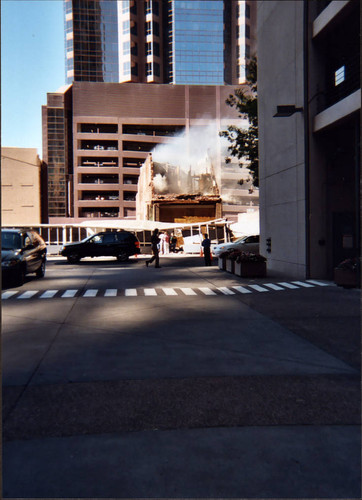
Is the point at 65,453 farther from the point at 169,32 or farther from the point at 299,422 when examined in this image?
the point at 169,32

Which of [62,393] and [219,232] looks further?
[219,232]

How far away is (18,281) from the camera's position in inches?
637

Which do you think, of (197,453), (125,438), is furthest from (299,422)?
(125,438)

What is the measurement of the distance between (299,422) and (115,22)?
403ft

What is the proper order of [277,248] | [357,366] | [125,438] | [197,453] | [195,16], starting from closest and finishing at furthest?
[197,453]
[125,438]
[357,366]
[277,248]
[195,16]

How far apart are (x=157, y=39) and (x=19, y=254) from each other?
110668 millimetres

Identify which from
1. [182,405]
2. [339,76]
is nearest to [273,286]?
[339,76]

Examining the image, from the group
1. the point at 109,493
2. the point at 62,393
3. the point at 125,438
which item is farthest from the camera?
the point at 62,393

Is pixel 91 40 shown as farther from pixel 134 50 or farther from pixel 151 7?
pixel 151 7

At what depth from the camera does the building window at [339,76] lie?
16656mm

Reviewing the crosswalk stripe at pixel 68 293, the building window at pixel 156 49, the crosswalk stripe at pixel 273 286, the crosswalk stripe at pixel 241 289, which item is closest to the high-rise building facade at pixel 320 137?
the crosswalk stripe at pixel 273 286

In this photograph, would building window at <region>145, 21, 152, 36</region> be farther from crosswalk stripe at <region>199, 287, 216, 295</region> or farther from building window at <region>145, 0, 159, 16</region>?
crosswalk stripe at <region>199, 287, 216, 295</region>

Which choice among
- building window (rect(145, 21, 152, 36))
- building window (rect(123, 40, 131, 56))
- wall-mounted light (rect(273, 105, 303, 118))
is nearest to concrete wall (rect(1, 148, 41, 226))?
building window (rect(123, 40, 131, 56))

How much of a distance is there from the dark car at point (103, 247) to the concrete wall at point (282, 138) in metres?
10.8
